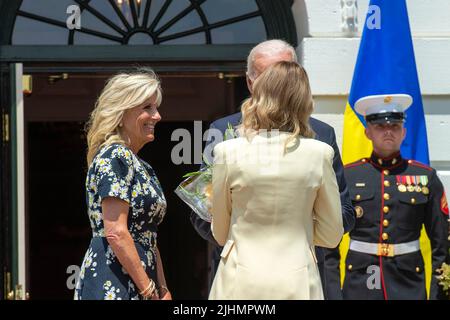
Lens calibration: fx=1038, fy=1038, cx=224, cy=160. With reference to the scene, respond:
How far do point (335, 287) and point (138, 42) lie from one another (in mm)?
2268

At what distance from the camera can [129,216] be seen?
3.98 m

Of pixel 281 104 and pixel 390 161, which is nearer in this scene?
pixel 281 104

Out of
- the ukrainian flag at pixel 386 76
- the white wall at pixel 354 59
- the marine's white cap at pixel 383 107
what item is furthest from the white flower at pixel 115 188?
the white wall at pixel 354 59

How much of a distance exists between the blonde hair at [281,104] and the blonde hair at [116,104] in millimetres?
687

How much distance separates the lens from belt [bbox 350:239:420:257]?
523 cm

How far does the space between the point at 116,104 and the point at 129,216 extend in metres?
0.45

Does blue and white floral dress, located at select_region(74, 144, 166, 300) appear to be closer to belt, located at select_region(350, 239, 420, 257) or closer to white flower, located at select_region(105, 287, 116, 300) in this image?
white flower, located at select_region(105, 287, 116, 300)

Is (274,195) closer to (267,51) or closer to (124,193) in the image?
(124,193)

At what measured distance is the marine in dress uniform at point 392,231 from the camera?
522cm

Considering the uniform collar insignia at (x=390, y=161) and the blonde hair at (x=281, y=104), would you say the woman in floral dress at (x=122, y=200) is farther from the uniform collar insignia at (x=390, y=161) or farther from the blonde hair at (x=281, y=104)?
the uniform collar insignia at (x=390, y=161)

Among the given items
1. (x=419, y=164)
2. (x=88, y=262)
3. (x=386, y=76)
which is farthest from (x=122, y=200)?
(x=386, y=76)

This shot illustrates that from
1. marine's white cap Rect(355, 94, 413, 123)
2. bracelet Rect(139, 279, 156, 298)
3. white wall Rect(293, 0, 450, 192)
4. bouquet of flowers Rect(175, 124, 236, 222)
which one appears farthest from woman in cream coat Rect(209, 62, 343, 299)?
white wall Rect(293, 0, 450, 192)

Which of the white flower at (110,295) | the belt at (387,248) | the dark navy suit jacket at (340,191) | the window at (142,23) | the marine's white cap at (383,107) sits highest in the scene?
the window at (142,23)

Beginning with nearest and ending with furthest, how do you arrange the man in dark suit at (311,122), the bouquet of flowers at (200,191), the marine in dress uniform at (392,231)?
the bouquet of flowers at (200,191)
the man in dark suit at (311,122)
the marine in dress uniform at (392,231)
